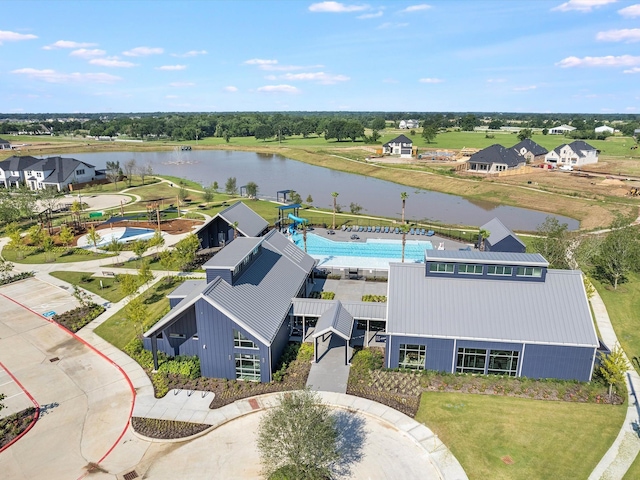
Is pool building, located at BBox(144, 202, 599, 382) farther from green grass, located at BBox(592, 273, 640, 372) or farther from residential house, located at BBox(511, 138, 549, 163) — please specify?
residential house, located at BBox(511, 138, 549, 163)

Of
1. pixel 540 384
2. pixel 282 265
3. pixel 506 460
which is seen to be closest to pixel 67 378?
pixel 282 265

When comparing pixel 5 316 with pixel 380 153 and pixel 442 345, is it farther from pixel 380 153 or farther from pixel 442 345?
pixel 380 153

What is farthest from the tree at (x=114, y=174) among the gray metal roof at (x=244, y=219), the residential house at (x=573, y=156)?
the residential house at (x=573, y=156)

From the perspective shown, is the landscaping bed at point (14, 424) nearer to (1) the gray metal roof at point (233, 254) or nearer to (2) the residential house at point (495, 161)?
(1) the gray metal roof at point (233, 254)

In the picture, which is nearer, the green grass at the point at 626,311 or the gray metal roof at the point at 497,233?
the green grass at the point at 626,311

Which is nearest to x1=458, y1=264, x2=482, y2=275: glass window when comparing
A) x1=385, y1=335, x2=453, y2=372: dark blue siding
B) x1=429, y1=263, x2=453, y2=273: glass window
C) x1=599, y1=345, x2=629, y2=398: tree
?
x1=429, y1=263, x2=453, y2=273: glass window

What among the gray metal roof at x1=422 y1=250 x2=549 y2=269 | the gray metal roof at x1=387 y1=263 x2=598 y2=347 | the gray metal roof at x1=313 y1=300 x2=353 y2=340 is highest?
the gray metal roof at x1=422 y1=250 x2=549 y2=269

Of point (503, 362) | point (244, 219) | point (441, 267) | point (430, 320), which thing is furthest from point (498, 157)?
point (430, 320)
